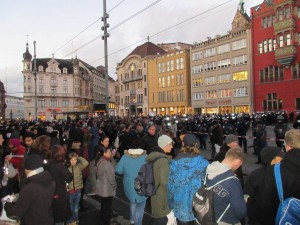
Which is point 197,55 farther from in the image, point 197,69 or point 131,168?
point 131,168

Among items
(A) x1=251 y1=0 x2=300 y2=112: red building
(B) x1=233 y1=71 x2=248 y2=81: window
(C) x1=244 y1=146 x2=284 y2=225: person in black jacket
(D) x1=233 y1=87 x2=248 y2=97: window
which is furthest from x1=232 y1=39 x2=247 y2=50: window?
(C) x1=244 y1=146 x2=284 y2=225: person in black jacket

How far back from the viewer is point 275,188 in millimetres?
3699

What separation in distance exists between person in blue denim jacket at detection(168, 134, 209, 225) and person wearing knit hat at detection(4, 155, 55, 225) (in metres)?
1.65

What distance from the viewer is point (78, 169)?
718 cm

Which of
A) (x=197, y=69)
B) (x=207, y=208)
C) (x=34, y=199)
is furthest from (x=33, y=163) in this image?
(x=197, y=69)

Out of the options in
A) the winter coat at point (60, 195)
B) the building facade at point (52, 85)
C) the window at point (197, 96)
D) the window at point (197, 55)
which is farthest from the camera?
the building facade at point (52, 85)

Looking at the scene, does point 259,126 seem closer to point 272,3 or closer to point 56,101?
point 272,3

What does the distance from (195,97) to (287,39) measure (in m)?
23.3

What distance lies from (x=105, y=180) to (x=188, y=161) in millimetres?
2618

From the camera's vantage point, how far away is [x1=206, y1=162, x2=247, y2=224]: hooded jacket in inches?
149

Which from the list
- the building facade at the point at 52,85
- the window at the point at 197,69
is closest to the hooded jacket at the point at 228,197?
the window at the point at 197,69

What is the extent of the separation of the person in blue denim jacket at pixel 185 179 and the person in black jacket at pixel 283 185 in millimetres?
1011

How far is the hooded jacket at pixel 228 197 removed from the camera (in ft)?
12.4

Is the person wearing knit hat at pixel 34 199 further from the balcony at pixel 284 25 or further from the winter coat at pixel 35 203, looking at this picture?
the balcony at pixel 284 25
